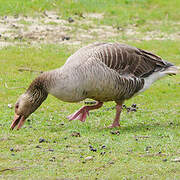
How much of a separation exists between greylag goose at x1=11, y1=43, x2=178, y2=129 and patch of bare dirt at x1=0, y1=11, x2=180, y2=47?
844cm

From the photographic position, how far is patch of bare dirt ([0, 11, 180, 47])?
63.0ft

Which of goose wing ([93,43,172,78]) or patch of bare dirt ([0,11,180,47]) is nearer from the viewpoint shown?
goose wing ([93,43,172,78])

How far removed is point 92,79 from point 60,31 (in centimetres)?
1103

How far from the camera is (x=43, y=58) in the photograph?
17047 millimetres

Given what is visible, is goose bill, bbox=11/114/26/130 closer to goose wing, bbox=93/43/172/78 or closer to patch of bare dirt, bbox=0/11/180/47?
goose wing, bbox=93/43/172/78

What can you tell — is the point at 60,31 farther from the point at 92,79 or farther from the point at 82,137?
the point at 82,137

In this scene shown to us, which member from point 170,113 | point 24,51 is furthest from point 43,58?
point 170,113

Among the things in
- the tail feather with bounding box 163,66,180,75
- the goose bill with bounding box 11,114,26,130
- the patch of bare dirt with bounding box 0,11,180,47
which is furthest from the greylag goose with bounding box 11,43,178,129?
the patch of bare dirt with bounding box 0,11,180,47

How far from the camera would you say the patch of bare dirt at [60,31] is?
19.2m

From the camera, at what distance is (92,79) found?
9.52 m

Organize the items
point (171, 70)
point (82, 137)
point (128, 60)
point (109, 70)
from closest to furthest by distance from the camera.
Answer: point (82, 137) → point (109, 70) → point (128, 60) → point (171, 70)

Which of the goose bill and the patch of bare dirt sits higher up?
the goose bill

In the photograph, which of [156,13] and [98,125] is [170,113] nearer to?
[98,125]

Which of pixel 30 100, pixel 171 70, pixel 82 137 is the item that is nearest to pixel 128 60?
pixel 171 70
